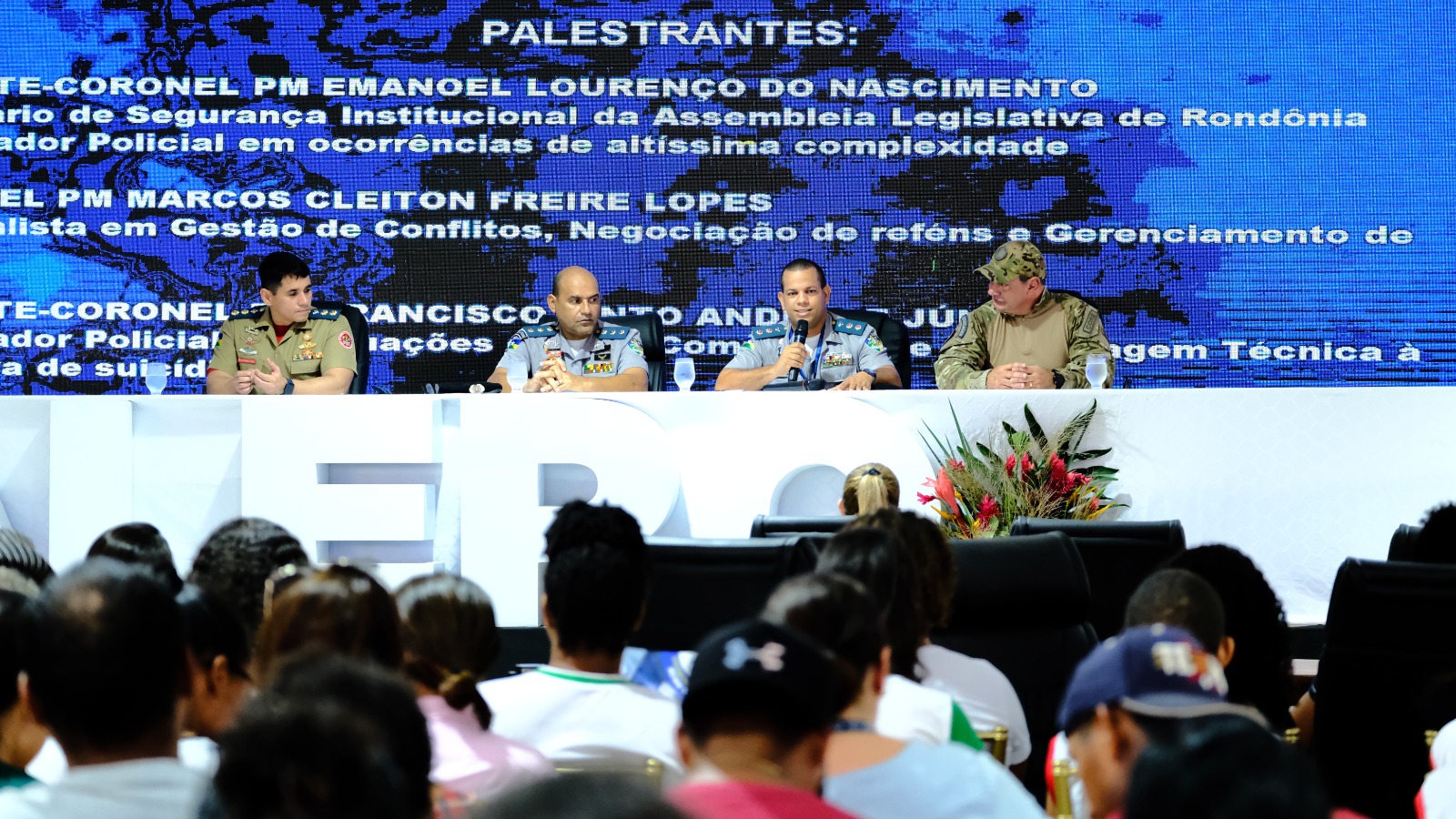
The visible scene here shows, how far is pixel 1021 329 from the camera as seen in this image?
5684 millimetres

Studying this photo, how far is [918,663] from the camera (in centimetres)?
226

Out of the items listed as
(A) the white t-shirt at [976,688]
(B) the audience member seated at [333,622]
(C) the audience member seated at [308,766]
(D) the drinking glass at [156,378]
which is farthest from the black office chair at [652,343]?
(C) the audience member seated at [308,766]

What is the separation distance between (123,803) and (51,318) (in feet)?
19.2

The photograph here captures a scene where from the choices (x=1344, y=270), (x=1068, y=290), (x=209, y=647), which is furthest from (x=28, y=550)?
(x=1344, y=270)

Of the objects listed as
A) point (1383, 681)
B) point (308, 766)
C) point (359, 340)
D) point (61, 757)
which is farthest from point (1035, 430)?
point (308, 766)

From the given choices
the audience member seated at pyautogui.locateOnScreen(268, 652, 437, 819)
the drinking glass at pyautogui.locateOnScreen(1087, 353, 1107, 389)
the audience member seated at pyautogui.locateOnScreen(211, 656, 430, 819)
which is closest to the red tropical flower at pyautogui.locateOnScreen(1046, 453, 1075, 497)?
the drinking glass at pyautogui.locateOnScreen(1087, 353, 1107, 389)

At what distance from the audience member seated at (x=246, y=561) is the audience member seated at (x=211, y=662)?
0.53 m

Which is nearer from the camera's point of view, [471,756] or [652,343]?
[471,756]

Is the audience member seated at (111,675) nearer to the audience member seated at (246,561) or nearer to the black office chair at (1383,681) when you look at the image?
the audience member seated at (246,561)

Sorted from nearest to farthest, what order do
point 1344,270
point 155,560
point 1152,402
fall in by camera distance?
point 155,560 → point 1152,402 → point 1344,270

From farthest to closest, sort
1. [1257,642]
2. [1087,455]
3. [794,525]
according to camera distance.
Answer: [1087,455]
[794,525]
[1257,642]

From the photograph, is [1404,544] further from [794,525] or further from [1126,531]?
[794,525]

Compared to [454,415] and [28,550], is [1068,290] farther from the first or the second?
[28,550]

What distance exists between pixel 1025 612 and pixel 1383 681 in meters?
0.65
